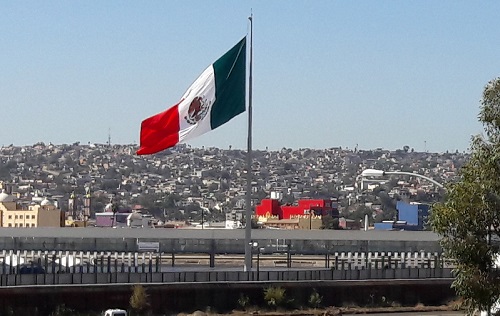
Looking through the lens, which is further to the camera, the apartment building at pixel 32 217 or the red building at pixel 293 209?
the red building at pixel 293 209

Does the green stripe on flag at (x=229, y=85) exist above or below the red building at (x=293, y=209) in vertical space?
above

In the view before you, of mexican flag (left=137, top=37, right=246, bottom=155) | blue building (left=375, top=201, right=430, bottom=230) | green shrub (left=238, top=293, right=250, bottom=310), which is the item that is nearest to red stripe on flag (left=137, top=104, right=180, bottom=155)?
mexican flag (left=137, top=37, right=246, bottom=155)

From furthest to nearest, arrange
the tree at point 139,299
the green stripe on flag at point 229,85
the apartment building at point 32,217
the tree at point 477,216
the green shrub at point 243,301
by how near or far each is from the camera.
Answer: the apartment building at point 32,217, the green shrub at point 243,301, the green stripe on flag at point 229,85, the tree at point 139,299, the tree at point 477,216

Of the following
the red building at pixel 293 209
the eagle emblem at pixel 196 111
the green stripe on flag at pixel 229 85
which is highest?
the green stripe on flag at pixel 229 85

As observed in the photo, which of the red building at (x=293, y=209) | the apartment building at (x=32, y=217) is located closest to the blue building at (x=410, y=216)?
the red building at (x=293, y=209)

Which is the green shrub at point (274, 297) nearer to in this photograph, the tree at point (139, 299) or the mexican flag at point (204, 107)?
the tree at point (139, 299)

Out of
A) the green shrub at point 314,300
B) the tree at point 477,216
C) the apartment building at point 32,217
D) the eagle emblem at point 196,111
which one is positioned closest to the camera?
the tree at point 477,216
